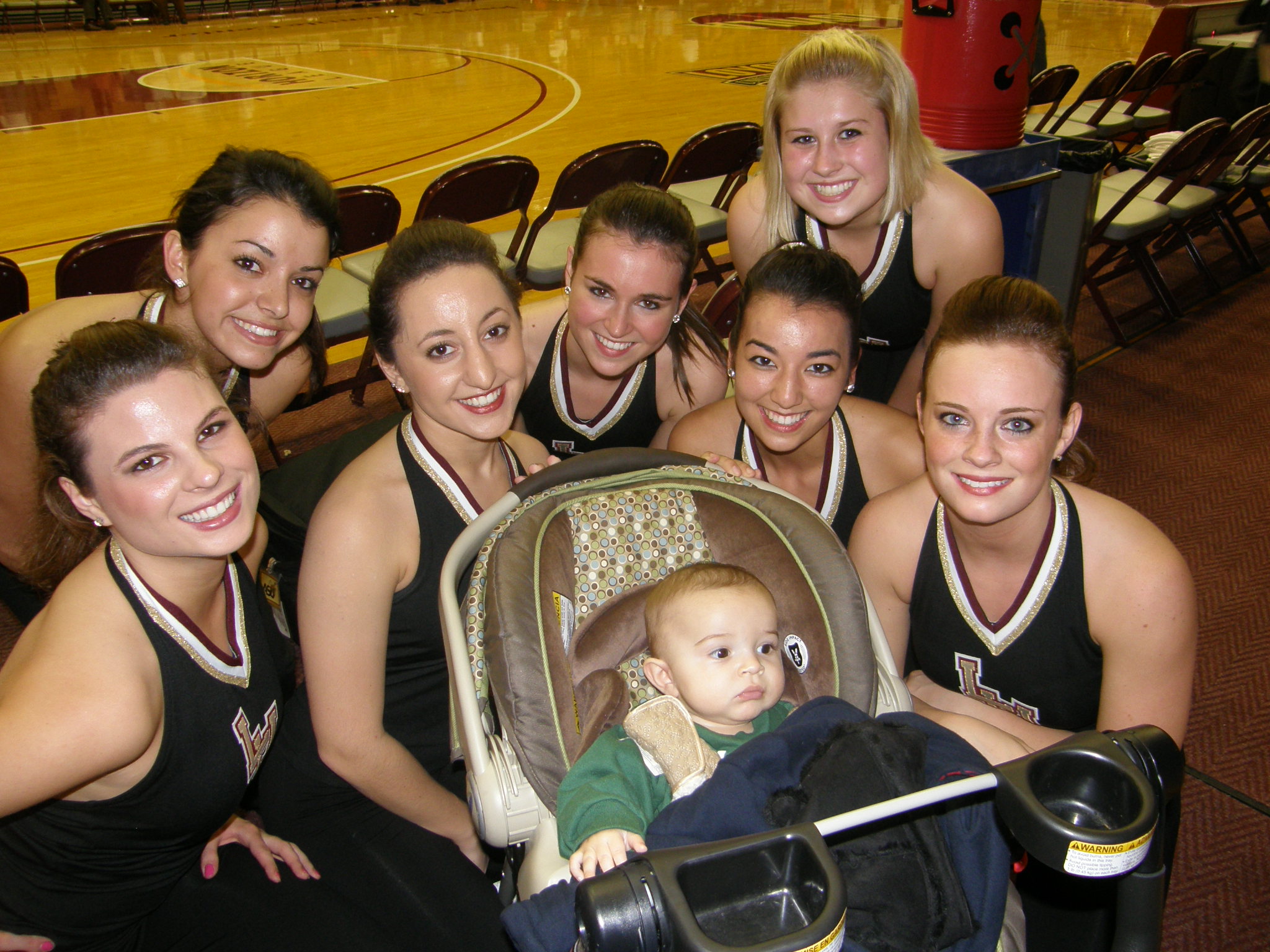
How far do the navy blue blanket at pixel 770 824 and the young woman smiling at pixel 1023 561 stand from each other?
0.30 m

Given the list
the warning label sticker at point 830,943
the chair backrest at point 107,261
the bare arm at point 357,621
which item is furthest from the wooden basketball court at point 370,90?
the warning label sticker at point 830,943

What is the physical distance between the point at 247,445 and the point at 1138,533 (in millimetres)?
1562

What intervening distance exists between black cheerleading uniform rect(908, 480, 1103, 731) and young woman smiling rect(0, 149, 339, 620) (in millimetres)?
1577

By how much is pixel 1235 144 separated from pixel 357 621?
5.22 m

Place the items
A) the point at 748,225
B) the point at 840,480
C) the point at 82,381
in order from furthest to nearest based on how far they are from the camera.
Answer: the point at 748,225 < the point at 840,480 < the point at 82,381

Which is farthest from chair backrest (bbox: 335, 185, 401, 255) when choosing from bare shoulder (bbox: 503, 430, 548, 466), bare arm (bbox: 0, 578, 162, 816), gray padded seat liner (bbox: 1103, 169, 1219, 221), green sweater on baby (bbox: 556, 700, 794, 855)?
gray padded seat liner (bbox: 1103, 169, 1219, 221)

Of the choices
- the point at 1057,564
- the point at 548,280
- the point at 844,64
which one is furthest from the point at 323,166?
the point at 1057,564

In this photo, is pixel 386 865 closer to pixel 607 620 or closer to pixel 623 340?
pixel 607 620

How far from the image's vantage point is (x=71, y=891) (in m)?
1.41

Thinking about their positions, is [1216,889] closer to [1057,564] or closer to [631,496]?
A: [1057,564]

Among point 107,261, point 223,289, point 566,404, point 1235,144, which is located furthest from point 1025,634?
point 1235,144

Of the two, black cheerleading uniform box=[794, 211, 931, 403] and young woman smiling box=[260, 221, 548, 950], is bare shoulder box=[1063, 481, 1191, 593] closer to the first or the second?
black cheerleading uniform box=[794, 211, 931, 403]

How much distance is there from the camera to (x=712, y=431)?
2.13 m

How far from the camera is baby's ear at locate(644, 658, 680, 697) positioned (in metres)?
1.50
